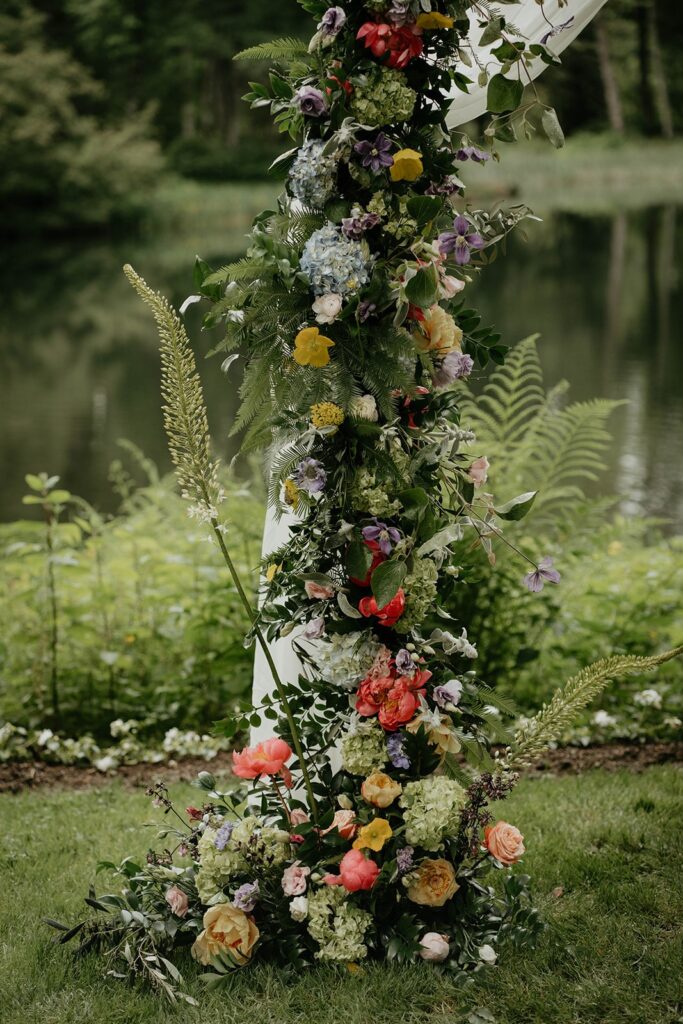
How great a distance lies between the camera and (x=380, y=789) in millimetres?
2391

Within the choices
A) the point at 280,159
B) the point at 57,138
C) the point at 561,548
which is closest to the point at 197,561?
the point at 561,548

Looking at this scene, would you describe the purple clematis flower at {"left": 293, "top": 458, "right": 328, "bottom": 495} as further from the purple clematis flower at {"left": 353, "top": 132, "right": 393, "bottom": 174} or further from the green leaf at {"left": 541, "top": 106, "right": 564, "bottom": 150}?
the green leaf at {"left": 541, "top": 106, "right": 564, "bottom": 150}

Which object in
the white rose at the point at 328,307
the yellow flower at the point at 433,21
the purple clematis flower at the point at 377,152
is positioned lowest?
the white rose at the point at 328,307

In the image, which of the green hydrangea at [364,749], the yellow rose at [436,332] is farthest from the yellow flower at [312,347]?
the green hydrangea at [364,749]

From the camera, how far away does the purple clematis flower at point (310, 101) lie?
2.23 meters

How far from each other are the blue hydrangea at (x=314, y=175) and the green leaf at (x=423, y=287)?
275 millimetres

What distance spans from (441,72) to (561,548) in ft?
9.09

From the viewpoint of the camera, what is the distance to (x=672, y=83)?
1880 inches

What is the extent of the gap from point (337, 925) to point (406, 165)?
5.28 ft

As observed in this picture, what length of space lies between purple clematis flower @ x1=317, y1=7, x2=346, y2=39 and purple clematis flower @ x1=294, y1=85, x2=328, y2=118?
116 millimetres

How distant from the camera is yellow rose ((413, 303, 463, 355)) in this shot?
238 centimetres

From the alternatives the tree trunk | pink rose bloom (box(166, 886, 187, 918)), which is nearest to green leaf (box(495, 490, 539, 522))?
pink rose bloom (box(166, 886, 187, 918))

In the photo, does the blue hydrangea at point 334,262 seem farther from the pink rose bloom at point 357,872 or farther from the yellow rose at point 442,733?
the pink rose bloom at point 357,872

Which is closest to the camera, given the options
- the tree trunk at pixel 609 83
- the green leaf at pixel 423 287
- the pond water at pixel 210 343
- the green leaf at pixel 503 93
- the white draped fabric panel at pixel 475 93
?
the green leaf at pixel 423 287
